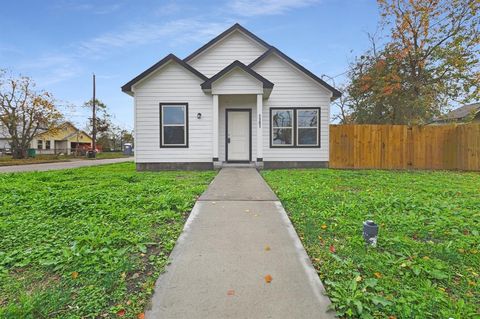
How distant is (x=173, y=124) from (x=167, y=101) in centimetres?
93

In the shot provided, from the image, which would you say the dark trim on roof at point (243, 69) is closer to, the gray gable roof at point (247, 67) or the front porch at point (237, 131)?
the gray gable roof at point (247, 67)

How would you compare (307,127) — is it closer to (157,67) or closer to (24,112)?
(157,67)

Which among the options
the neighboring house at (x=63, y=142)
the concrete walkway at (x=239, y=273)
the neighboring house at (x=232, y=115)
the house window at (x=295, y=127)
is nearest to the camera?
the concrete walkway at (x=239, y=273)

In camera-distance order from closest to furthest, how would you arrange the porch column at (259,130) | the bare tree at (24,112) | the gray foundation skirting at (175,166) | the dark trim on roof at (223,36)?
the porch column at (259,130)
the gray foundation skirting at (175,166)
the dark trim on roof at (223,36)
the bare tree at (24,112)

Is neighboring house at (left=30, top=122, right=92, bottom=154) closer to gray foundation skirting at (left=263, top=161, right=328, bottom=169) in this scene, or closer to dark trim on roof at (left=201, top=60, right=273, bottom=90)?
dark trim on roof at (left=201, top=60, right=273, bottom=90)

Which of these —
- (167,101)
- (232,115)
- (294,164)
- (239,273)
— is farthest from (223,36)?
(239,273)

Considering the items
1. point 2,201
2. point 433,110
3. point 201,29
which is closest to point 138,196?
point 2,201

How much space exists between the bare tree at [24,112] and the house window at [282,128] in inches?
1018

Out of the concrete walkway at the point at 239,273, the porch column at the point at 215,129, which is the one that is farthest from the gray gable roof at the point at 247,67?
the concrete walkway at the point at 239,273

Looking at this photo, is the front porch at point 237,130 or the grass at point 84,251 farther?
the front porch at point 237,130

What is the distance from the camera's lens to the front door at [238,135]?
37.6 ft

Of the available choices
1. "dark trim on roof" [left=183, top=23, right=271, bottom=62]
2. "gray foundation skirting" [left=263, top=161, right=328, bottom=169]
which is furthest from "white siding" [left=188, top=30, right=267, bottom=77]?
"gray foundation skirting" [left=263, top=161, right=328, bottom=169]

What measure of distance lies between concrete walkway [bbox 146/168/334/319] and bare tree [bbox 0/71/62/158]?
29.5m

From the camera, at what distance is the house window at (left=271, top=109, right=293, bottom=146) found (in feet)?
36.9
